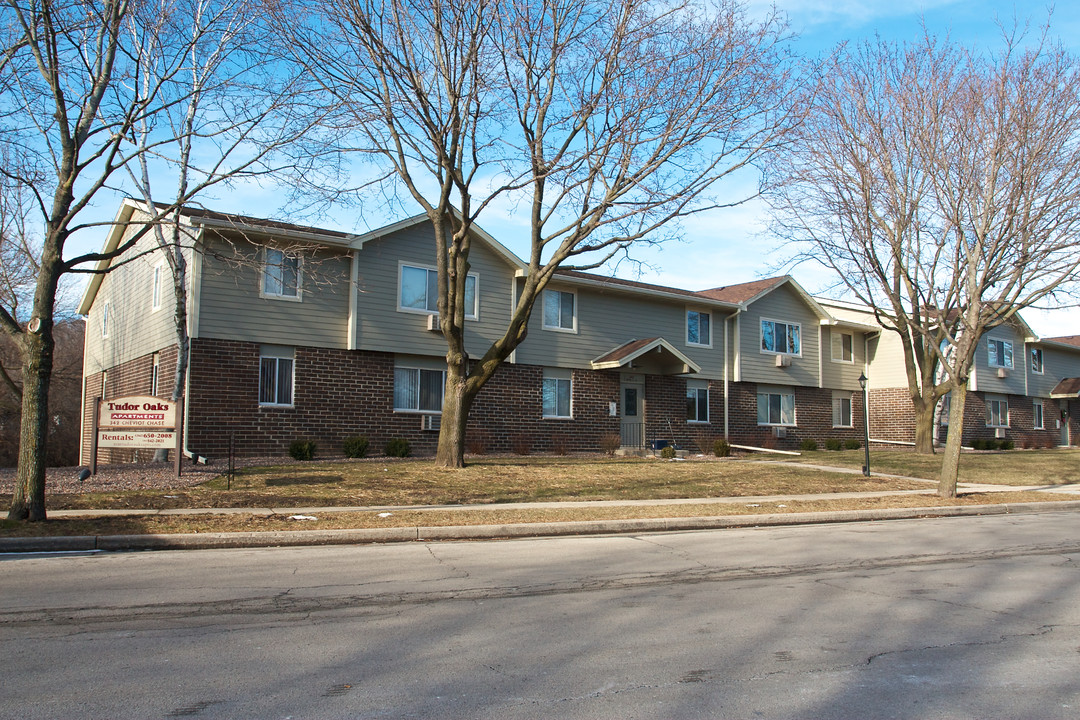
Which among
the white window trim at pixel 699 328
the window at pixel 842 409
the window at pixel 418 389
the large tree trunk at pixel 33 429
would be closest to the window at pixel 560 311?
the window at pixel 418 389

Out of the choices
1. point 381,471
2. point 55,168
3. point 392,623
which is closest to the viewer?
point 392,623

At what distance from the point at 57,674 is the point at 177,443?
12.2 m

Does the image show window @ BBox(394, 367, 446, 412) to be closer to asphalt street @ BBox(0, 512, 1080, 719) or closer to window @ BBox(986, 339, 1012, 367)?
asphalt street @ BBox(0, 512, 1080, 719)

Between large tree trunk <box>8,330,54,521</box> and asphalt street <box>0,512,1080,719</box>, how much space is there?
179 centimetres

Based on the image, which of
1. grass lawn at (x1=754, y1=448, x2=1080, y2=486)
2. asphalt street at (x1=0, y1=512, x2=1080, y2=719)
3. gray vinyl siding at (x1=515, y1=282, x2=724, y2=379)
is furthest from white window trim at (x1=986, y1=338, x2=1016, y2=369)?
asphalt street at (x1=0, y1=512, x2=1080, y2=719)

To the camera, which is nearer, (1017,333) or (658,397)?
(658,397)

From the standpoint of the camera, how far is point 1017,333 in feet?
140

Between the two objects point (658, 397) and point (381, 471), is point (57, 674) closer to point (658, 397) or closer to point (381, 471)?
point (381, 471)

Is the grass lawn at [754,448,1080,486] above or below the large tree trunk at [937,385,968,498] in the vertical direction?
below

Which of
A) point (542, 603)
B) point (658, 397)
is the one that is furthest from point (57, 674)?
point (658, 397)

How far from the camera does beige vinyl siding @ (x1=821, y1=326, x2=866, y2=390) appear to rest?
35.7 m

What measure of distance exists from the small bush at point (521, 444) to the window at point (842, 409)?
15622 millimetres

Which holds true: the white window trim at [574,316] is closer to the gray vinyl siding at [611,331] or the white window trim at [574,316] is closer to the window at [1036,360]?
the gray vinyl siding at [611,331]

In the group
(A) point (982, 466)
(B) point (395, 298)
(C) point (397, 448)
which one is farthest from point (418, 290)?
(A) point (982, 466)
